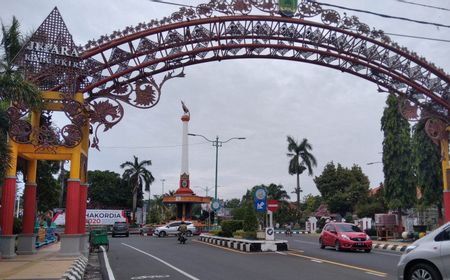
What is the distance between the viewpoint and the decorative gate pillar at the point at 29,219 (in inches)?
837

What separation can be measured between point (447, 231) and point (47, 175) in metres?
34.7

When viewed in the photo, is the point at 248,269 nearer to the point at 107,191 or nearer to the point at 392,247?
the point at 392,247

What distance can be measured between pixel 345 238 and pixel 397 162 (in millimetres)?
18742

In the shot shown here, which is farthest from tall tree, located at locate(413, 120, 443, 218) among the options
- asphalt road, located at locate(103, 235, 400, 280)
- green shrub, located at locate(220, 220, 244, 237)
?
asphalt road, located at locate(103, 235, 400, 280)

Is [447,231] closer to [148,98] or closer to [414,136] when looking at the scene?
[148,98]

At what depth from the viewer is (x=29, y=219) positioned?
70.8 ft

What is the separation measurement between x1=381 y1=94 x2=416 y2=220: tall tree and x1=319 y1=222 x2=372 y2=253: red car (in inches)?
633

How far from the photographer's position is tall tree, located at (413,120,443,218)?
3647cm

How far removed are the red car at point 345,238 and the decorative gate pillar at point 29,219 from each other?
14.7 metres

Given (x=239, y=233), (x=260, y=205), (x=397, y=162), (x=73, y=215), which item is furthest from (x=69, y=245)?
(x=397, y=162)

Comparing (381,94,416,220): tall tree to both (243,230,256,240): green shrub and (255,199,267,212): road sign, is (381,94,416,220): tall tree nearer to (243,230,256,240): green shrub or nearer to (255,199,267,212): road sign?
(243,230,256,240): green shrub

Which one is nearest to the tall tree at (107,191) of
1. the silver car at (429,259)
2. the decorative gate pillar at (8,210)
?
the decorative gate pillar at (8,210)

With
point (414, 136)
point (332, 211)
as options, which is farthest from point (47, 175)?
point (332, 211)

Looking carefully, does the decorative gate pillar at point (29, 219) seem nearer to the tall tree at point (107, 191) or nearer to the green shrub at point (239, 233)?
the green shrub at point (239, 233)
